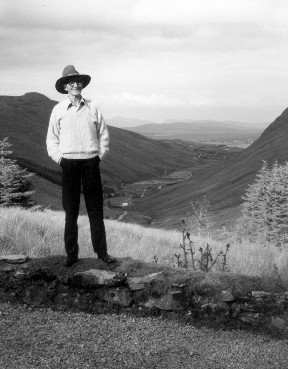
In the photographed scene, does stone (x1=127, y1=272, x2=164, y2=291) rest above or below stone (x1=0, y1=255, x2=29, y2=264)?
below

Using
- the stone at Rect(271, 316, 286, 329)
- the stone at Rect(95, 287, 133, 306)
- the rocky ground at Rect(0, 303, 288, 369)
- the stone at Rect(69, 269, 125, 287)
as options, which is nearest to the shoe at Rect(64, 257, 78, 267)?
the stone at Rect(69, 269, 125, 287)

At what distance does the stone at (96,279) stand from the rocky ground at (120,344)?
499 mm

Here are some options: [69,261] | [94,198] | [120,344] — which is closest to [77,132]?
[94,198]

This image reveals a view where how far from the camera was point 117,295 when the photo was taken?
22.8ft

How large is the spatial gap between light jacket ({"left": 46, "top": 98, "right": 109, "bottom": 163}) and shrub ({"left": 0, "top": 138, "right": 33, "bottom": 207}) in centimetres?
2833

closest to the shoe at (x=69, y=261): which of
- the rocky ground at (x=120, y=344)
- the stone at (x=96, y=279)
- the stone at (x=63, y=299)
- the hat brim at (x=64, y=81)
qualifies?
the stone at (x=96, y=279)

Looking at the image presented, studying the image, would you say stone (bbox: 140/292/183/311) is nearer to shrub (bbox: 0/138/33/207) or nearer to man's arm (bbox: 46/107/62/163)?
man's arm (bbox: 46/107/62/163)

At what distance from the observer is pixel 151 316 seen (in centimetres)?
671

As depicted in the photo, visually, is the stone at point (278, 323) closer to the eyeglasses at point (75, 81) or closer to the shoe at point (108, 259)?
the shoe at point (108, 259)

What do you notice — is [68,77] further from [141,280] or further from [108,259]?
[141,280]

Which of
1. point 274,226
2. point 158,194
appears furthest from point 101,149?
point 158,194

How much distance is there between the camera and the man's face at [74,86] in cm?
752

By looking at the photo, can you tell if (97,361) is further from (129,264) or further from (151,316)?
(129,264)

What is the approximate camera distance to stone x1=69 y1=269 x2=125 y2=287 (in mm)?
6996
